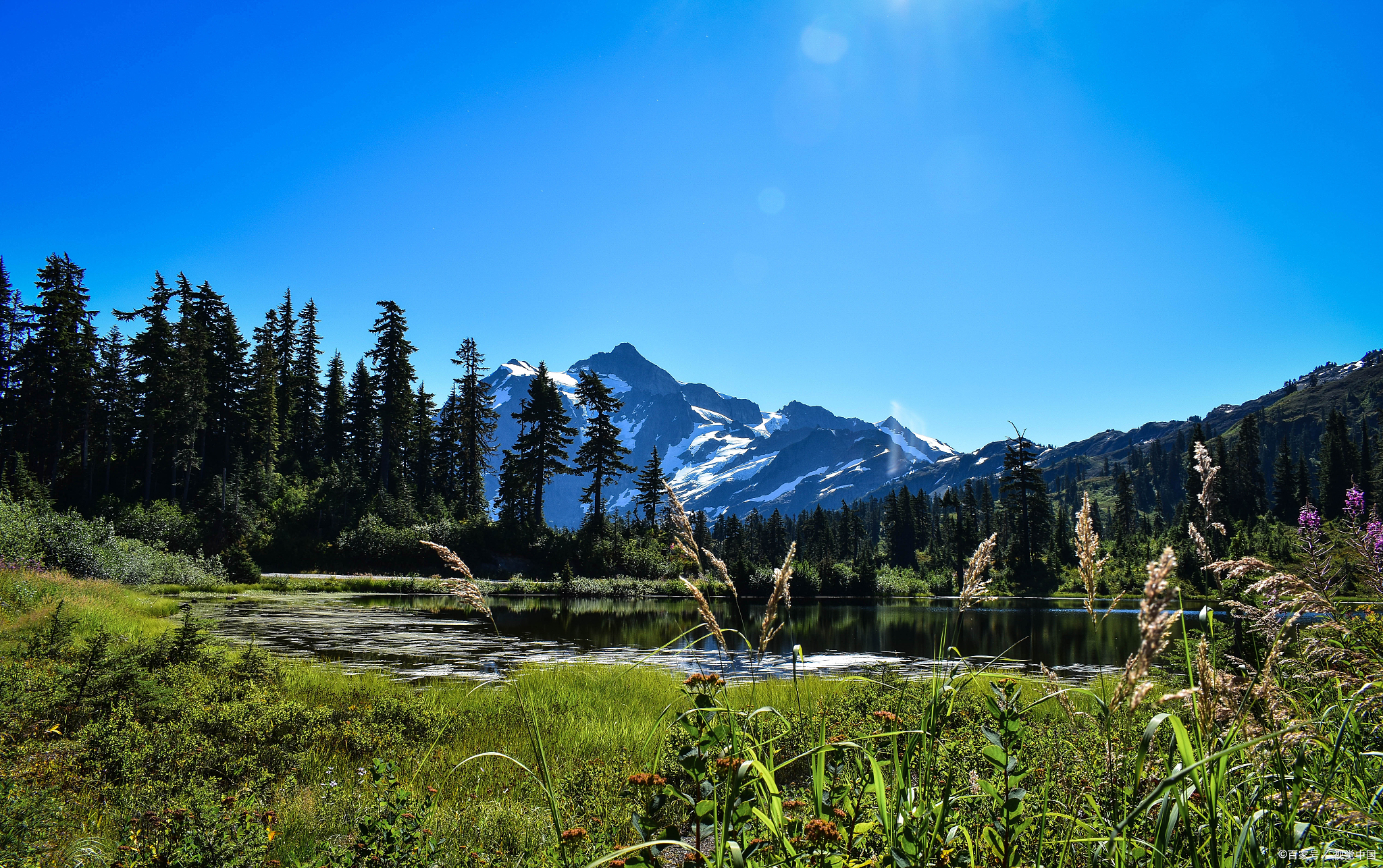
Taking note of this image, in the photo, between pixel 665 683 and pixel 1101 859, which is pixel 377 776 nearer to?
pixel 1101 859

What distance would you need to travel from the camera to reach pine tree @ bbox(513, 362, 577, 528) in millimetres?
46969

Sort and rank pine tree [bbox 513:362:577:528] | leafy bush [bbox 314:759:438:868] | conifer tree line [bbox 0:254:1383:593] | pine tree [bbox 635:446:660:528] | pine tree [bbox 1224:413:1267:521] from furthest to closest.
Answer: pine tree [bbox 1224:413:1267:521], pine tree [bbox 635:446:660:528], pine tree [bbox 513:362:577:528], conifer tree line [bbox 0:254:1383:593], leafy bush [bbox 314:759:438:868]

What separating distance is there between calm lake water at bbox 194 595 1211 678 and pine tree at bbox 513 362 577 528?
50.1ft

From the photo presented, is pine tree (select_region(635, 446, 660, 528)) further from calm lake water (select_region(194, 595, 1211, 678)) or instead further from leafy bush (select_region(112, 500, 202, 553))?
leafy bush (select_region(112, 500, 202, 553))

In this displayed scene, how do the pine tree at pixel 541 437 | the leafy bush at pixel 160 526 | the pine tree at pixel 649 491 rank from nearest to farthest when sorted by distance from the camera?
1. the leafy bush at pixel 160 526
2. the pine tree at pixel 541 437
3. the pine tree at pixel 649 491

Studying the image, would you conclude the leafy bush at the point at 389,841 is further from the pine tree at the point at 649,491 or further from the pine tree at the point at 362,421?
the pine tree at the point at 362,421

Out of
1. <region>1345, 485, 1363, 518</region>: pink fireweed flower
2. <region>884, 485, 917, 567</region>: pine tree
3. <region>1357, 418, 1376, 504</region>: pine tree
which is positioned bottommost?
<region>884, 485, 917, 567</region>: pine tree

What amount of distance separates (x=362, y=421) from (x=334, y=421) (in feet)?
6.92

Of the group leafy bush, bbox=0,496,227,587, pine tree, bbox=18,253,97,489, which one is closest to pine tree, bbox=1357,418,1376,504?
leafy bush, bbox=0,496,227,587

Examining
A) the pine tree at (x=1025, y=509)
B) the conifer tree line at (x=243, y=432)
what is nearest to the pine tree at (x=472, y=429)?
the conifer tree line at (x=243, y=432)

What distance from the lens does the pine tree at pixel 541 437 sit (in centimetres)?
4697

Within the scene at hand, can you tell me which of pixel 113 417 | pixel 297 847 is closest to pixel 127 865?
pixel 297 847

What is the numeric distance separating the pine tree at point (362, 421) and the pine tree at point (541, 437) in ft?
46.6

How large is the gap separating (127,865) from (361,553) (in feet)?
134
